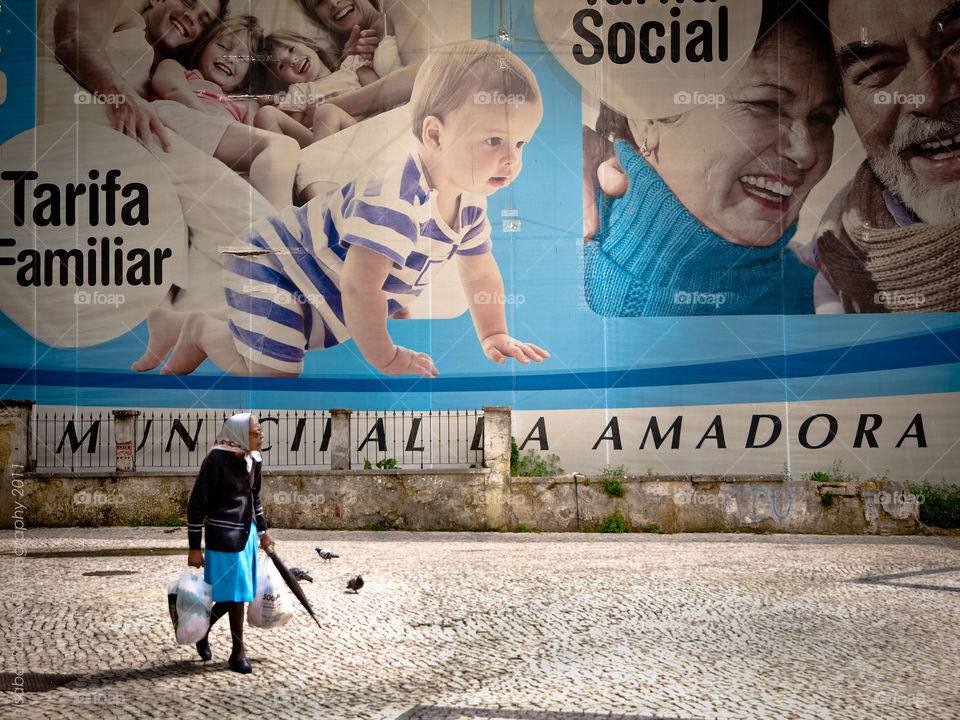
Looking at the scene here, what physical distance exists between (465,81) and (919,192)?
7711 millimetres

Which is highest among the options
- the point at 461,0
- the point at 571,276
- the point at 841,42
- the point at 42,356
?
the point at 461,0

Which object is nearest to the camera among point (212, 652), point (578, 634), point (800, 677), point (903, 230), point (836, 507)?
point (800, 677)

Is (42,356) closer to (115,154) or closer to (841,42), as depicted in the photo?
(115,154)

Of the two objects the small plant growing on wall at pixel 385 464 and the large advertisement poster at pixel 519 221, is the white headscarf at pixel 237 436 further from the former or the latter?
the large advertisement poster at pixel 519 221

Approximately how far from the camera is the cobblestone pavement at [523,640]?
4570mm

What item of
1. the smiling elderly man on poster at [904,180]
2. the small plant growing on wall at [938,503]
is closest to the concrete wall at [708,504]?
the small plant growing on wall at [938,503]

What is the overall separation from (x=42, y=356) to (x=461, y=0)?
9.46 metres

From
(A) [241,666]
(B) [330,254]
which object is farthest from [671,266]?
(A) [241,666]

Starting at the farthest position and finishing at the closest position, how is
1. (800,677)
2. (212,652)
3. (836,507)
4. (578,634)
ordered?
(836,507), (578,634), (212,652), (800,677)

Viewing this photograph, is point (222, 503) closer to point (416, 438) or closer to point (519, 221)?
point (416, 438)

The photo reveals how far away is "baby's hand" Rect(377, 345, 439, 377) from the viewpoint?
14.4 meters

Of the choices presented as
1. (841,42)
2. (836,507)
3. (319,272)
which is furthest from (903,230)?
(319,272)

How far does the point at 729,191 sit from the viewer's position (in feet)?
47.0

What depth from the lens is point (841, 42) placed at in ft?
47.1
